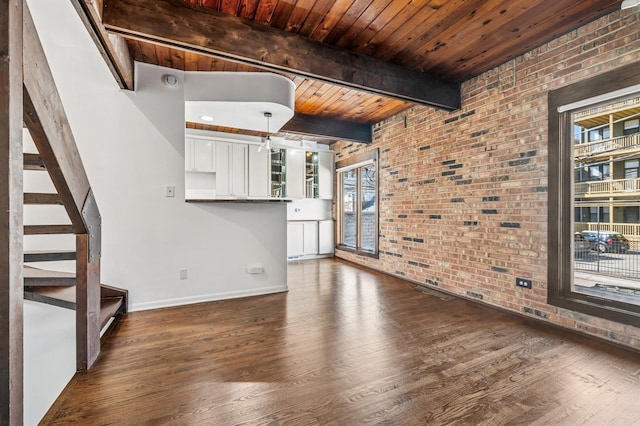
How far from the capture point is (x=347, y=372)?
1.86 m

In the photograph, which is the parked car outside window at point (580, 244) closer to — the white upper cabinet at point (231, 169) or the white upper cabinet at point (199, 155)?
the white upper cabinet at point (231, 169)

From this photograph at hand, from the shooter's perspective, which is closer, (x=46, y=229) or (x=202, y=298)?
(x=46, y=229)

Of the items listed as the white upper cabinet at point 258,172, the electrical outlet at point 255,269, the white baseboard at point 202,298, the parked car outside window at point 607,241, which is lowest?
the white baseboard at point 202,298

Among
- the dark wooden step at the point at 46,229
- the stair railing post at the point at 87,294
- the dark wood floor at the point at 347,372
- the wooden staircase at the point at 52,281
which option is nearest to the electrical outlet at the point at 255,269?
the dark wood floor at the point at 347,372

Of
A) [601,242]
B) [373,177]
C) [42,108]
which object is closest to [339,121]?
[373,177]

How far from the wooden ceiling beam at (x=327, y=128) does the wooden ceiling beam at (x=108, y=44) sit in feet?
6.83

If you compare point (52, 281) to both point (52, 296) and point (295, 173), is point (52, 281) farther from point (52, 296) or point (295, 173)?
point (295, 173)

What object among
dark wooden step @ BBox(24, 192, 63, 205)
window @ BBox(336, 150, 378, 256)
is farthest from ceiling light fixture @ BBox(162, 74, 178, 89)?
window @ BBox(336, 150, 378, 256)

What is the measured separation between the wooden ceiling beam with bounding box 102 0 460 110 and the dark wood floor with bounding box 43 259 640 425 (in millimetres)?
2262

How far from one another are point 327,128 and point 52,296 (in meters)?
3.89

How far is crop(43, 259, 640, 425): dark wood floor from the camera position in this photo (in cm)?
150

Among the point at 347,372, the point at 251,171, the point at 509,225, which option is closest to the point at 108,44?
the point at 347,372

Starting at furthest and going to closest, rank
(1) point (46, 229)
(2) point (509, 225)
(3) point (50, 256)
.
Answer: (2) point (509, 225) → (3) point (50, 256) → (1) point (46, 229)

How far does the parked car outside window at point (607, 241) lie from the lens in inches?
93.1
